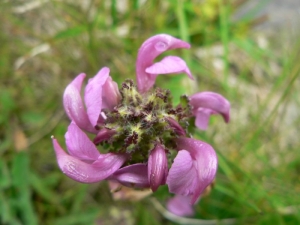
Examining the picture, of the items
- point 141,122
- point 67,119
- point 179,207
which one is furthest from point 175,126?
point 67,119

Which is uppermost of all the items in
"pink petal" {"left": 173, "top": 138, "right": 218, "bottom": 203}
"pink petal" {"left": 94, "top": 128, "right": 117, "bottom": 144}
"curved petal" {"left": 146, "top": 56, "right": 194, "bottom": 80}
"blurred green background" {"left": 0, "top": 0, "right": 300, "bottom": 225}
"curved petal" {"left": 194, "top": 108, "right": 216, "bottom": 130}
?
"curved petal" {"left": 146, "top": 56, "right": 194, "bottom": 80}

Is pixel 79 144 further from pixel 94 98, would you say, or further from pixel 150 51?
pixel 150 51

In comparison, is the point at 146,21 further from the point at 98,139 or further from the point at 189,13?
the point at 98,139

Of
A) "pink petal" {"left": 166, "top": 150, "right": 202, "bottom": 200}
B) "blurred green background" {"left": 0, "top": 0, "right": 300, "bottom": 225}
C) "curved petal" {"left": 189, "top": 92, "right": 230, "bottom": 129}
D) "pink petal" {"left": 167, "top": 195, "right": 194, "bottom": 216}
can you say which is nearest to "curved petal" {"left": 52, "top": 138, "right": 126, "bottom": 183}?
"pink petal" {"left": 166, "top": 150, "right": 202, "bottom": 200}

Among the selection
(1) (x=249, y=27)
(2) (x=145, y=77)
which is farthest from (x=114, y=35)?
(2) (x=145, y=77)

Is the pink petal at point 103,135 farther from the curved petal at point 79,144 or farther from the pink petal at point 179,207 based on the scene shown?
the pink petal at point 179,207

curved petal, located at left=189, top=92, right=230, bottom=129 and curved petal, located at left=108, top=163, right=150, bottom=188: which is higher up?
curved petal, located at left=189, top=92, right=230, bottom=129

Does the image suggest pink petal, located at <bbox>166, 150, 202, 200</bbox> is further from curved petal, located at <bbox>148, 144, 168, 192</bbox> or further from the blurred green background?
the blurred green background
